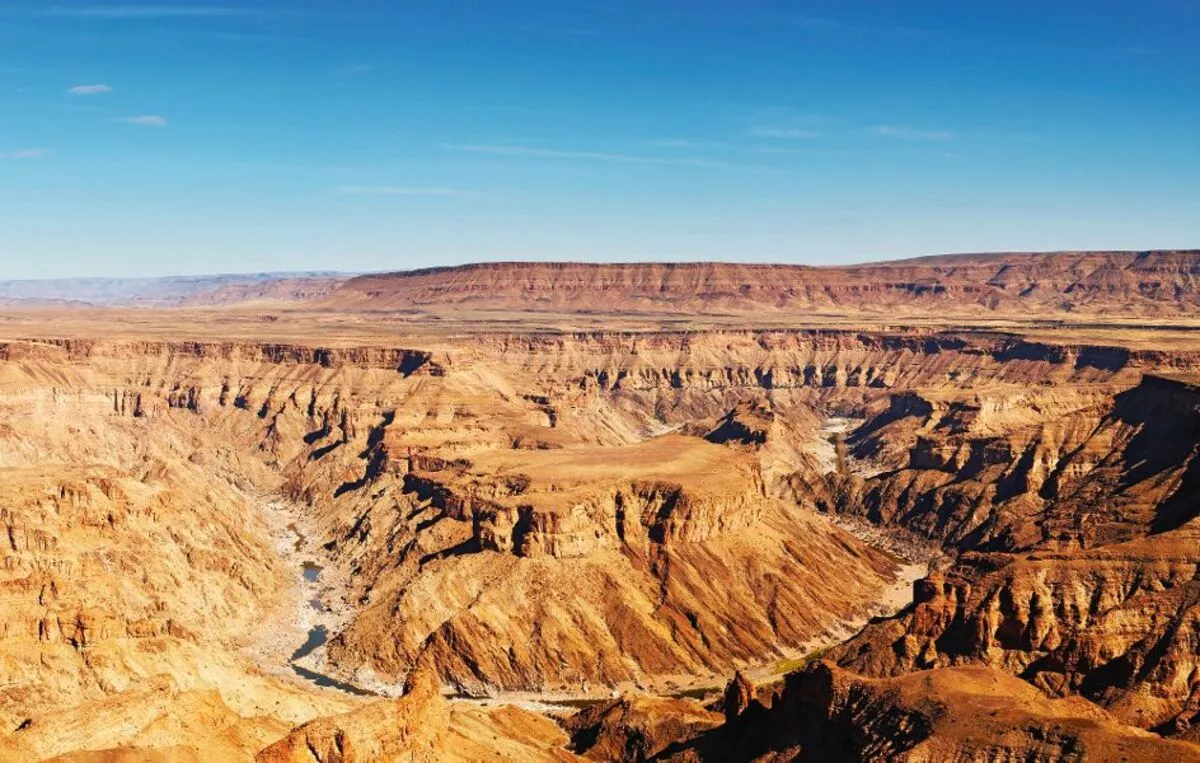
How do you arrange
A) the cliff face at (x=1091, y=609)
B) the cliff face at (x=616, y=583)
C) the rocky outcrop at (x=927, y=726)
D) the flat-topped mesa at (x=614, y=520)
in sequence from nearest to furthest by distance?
the rocky outcrop at (x=927, y=726)
the cliff face at (x=616, y=583)
the cliff face at (x=1091, y=609)
the flat-topped mesa at (x=614, y=520)

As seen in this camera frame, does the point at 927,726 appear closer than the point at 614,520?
Yes

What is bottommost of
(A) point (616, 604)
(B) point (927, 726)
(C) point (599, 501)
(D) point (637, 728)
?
(A) point (616, 604)

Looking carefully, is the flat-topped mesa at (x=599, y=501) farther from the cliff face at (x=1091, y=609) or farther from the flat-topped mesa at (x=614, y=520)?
the cliff face at (x=1091, y=609)

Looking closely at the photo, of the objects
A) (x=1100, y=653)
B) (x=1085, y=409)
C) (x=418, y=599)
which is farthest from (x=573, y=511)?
(x=1085, y=409)

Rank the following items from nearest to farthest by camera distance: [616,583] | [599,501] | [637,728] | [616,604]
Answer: [637,728]
[616,604]
[616,583]
[599,501]

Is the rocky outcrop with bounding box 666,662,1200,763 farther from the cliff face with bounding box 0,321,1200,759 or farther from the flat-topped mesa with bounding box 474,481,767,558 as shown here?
the flat-topped mesa with bounding box 474,481,767,558

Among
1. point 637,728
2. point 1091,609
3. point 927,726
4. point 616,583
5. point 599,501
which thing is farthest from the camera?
point 599,501

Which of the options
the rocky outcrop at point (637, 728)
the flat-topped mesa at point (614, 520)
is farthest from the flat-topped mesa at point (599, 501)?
the rocky outcrop at point (637, 728)

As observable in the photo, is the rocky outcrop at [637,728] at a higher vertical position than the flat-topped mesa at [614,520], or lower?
lower

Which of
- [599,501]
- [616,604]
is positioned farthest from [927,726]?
[599,501]

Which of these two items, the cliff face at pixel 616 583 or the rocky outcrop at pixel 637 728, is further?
the rocky outcrop at pixel 637 728

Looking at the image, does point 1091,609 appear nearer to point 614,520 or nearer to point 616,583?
point 616,583
